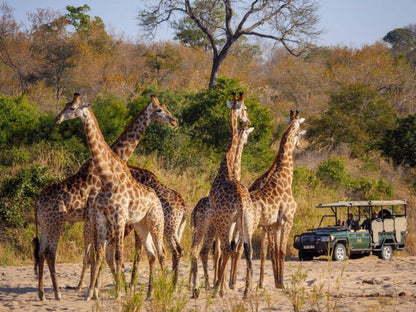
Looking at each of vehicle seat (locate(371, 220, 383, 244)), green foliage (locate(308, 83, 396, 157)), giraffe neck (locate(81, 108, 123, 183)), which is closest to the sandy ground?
vehicle seat (locate(371, 220, 383, 244))

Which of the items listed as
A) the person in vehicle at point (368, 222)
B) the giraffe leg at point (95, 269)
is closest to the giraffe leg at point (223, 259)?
the giraffe leg at point (95, 269)

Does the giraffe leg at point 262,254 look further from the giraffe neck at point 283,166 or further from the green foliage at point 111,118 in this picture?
the green foliage at point 111,118

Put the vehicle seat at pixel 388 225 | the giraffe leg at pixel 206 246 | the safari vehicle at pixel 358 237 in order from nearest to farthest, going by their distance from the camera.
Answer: the giraffe leg at pixel 206 246 < the safari vehicle at pixel 358 237 < the vehicle seat at pixel 388 225

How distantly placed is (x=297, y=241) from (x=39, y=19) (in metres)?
29.6

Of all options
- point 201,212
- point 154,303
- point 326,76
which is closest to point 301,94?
point 326,76

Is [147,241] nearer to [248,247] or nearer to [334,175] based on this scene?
[248,247]

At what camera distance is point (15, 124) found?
17.4 m

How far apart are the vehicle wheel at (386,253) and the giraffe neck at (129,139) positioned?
713 centimetres

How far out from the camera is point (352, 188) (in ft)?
64.4

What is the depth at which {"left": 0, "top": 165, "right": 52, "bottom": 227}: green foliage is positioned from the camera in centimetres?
1379

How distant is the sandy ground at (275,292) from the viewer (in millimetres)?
7547

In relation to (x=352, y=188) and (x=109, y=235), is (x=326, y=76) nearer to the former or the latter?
(x=352, y=188)

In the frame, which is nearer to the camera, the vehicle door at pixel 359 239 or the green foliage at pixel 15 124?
the vehicle door at pixel 359 239

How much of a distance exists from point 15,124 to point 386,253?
10123 mm
